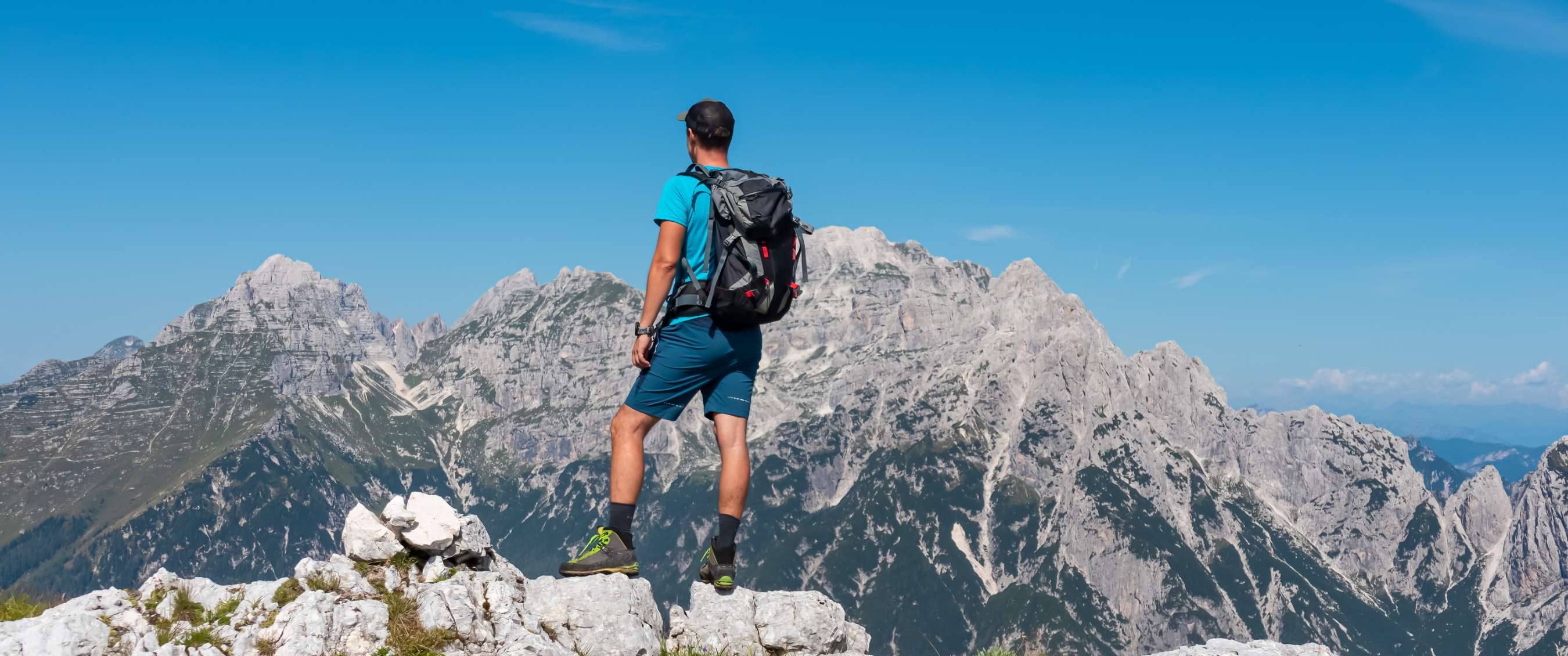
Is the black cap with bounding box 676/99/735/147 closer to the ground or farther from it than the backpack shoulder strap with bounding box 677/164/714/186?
farther from it

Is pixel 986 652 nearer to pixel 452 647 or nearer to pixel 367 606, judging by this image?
pixel 452 647

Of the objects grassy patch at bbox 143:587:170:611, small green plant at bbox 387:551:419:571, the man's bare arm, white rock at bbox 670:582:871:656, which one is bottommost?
white rock at bbox 670:582:871:656

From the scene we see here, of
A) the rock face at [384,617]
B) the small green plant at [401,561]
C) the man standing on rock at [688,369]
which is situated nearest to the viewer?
the rock face at [384,617]

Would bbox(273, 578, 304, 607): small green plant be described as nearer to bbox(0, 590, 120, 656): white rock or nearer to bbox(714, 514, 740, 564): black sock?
bbox(0, 590, 120, 656): white rock

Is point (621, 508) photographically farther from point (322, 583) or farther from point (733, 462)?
point (322, 583)

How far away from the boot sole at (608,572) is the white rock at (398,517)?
224 centimetres

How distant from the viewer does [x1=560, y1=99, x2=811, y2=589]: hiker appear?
1354cm

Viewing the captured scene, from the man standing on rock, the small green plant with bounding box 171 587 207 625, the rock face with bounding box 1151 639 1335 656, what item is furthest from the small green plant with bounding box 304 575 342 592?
the rock face with bounding box 1151 639 1335 656

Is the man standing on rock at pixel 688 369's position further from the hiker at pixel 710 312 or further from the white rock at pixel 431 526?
the white rock at pixel 431 526

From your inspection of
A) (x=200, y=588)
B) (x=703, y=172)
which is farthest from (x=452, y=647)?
(x=703, y=172)

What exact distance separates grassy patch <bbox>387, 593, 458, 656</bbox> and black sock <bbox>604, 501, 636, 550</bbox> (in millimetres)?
2657

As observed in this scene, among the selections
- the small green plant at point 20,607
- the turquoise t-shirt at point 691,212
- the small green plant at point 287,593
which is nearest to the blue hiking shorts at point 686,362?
the turquoise t-shirt at point 691,212

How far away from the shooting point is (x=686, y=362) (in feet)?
46.4

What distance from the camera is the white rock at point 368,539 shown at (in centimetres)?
1403
